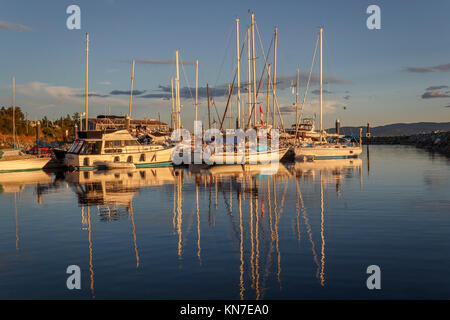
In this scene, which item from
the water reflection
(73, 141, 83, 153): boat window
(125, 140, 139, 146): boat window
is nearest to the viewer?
the water reflection

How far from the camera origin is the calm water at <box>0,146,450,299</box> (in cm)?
918

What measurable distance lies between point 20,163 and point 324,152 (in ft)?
118

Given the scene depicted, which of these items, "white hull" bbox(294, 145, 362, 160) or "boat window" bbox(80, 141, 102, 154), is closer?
"boat window" bbox(80, 141, 102, 154)

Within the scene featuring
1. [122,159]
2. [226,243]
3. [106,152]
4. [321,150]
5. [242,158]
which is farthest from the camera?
[321,150]

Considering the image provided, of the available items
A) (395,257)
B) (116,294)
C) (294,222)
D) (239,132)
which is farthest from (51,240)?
(239,132)

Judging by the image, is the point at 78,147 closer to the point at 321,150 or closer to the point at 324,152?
the point at 321,150

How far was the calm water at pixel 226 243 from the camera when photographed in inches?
361

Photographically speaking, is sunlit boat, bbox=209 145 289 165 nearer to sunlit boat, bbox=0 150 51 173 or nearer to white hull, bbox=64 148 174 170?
white hull, bbox=64 148 174 170

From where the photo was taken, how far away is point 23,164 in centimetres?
4006

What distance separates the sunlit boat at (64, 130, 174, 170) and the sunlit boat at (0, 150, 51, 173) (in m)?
2.76

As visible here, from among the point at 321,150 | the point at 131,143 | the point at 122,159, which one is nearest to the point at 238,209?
the point at 122,159

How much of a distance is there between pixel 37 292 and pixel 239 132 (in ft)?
144

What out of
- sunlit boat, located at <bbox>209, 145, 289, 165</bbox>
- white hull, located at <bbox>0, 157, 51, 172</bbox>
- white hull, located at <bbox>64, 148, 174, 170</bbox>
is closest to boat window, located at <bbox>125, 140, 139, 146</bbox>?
white hull, located at <bbox>64, 148, 174, 170</bbox>

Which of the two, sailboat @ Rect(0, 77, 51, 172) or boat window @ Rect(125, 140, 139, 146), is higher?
boat window @ Rect(125, 140, 139, 146)
